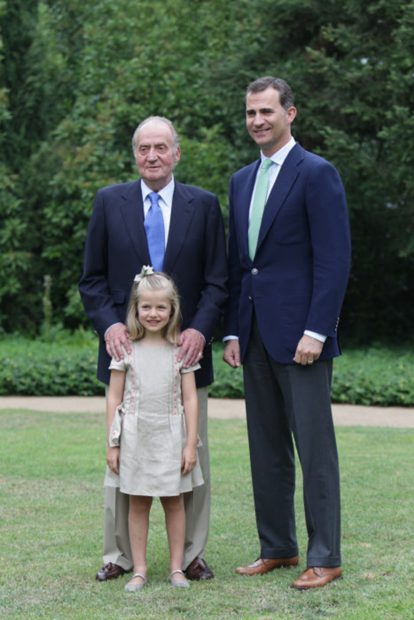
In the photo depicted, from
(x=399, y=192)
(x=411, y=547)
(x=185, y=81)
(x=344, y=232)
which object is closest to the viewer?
(x=344, y=232)

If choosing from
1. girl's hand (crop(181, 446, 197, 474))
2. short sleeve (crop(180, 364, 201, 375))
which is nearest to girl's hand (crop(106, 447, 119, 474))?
girl's hand (crop(181, 446, 197, 474))

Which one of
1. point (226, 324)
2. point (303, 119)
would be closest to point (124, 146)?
point (303, 119)

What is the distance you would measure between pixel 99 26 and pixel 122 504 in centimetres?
1472

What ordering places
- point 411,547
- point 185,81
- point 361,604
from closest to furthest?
point 361,604 < point 411,547 < point 185,81

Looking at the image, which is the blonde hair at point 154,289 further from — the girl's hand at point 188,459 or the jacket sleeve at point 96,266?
the girl's hand at point 188,459

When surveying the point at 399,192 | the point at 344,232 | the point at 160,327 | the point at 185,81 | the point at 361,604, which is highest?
the point at 185,81

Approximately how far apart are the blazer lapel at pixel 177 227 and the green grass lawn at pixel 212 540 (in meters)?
1.45

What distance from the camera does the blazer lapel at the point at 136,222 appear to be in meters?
5.28

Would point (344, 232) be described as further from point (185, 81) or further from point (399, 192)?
point (185, 81)

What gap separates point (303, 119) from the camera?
1549 cm

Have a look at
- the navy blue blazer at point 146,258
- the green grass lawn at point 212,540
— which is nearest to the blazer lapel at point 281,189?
the navy blue blazer at point 146,258

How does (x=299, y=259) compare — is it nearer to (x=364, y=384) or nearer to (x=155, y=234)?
(x=155, y=234)

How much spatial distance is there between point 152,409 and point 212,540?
1385mm

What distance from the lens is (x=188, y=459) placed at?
5090 millimetres
